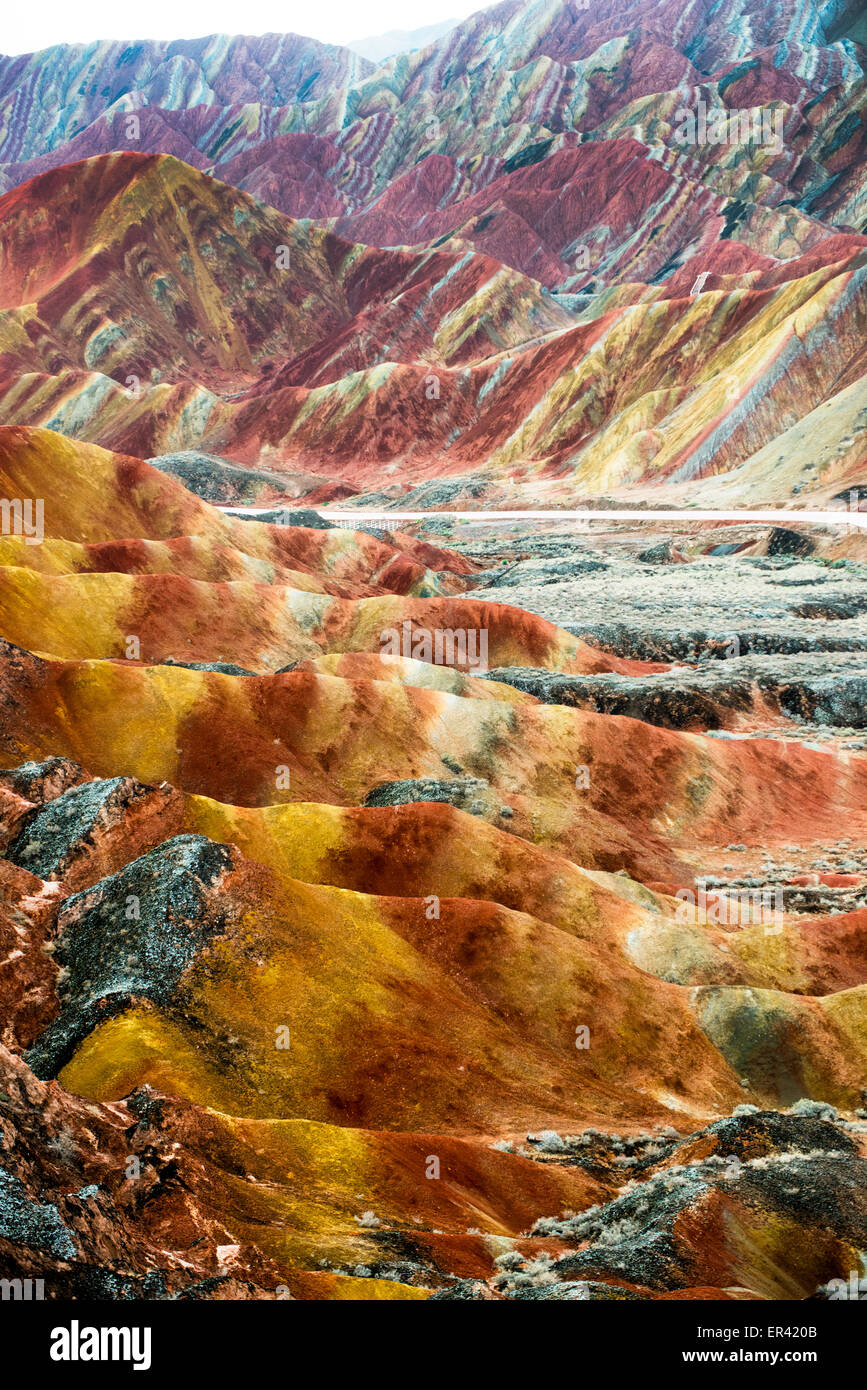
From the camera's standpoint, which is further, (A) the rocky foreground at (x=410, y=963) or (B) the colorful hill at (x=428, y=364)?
(B) the colorful hill at (x=428, y=364)

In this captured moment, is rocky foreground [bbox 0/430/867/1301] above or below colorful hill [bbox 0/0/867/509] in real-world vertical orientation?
below

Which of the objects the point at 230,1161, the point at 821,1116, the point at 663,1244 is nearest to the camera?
the point at 663,1244

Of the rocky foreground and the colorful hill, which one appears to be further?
the colorful hill

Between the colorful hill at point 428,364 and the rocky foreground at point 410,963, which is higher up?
the colorful hill at point 428,364

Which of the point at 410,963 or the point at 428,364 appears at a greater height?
the point at 428,364

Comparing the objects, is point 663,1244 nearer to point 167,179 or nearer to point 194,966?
point 194,966

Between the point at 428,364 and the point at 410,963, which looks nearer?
the point at 410,963
